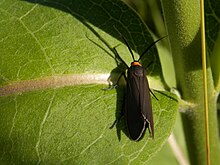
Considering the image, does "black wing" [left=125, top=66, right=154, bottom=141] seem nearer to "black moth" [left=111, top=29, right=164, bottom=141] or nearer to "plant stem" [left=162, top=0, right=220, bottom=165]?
"black moth" [left=111, top=29, right=164, bottom=141]

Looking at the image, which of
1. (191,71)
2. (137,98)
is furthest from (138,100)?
(191,71)

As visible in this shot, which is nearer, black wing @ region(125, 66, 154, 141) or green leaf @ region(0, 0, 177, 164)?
green leaf @ region(0, 0, 177, 164)

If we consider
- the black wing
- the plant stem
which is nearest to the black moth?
the black wing

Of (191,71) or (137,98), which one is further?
(137,98)

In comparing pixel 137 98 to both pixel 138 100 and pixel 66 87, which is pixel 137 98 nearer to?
pixel 138 100

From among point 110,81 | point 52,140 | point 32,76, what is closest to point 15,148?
point 52,140

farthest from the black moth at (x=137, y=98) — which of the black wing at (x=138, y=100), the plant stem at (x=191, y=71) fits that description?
the plant stem at (x=191, y=71)

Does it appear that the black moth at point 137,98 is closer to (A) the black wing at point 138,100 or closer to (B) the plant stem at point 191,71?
(A) the black wing at point 138,100
